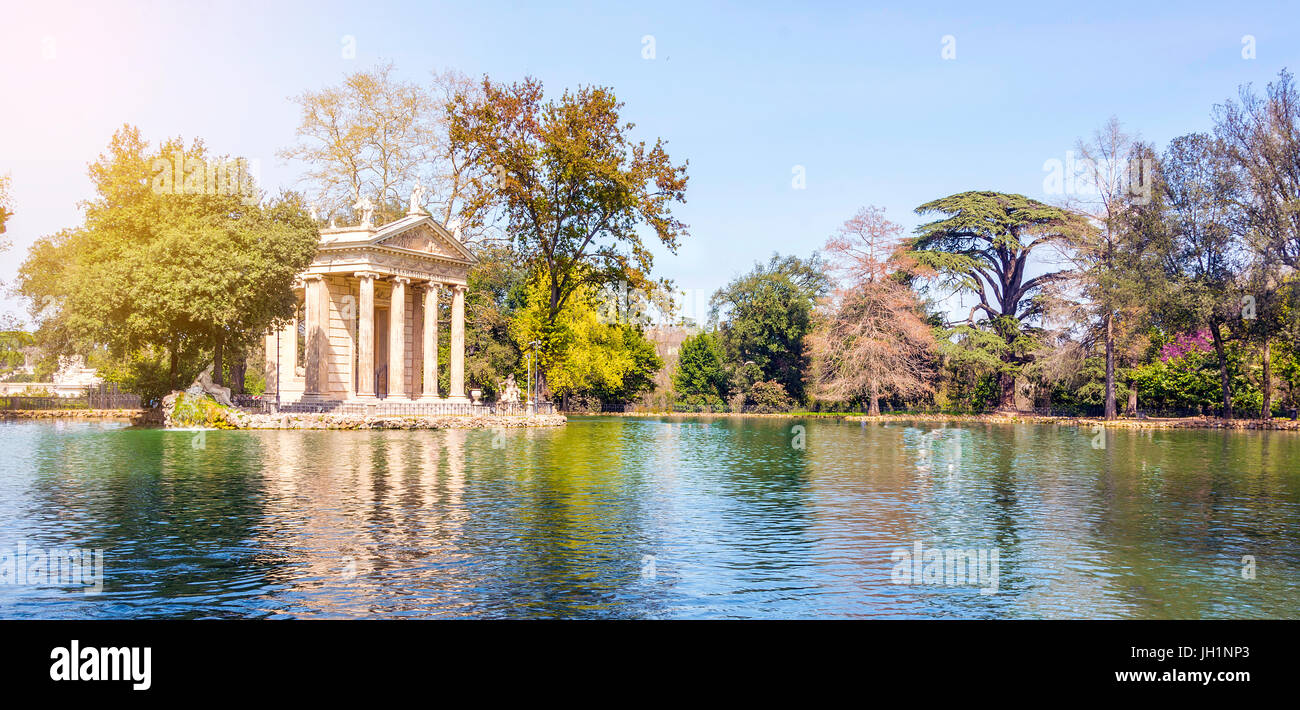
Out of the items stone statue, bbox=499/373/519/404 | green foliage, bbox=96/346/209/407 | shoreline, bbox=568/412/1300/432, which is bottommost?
shoreline, bbox=568/412/1300/432

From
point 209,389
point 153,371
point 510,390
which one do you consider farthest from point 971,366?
point 153,371

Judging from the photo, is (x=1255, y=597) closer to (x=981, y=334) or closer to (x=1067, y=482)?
(x=1067, y=482)

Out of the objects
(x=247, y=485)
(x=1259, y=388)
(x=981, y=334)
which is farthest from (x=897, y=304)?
(x=247, y=485)

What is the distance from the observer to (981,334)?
69250mm

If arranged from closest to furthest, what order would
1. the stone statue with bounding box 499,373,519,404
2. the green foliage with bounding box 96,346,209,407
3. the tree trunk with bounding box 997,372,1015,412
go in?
the green foliage with bounding box 96,346,209,407
the stone statue with bounding box 499,373,519,404
the tree trunk with bounding box 997,372,1015,412

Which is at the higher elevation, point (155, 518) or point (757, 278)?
point (757, 278)

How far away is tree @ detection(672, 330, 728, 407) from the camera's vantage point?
8219 centimetres

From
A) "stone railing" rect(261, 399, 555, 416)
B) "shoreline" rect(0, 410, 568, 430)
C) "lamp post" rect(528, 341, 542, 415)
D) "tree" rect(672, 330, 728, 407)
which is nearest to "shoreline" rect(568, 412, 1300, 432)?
"tree" rect(672, 330, 728, 407)

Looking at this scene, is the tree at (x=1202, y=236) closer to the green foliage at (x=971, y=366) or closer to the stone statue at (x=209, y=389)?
the green foliage at (x=971, y=366)

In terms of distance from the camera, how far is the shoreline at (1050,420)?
53750 mm

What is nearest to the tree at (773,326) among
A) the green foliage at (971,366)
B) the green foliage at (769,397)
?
the green foliage at (769,397)

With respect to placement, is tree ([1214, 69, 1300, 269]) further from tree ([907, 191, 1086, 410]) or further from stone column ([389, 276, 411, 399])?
stone column ([389, 276, 411, 399])

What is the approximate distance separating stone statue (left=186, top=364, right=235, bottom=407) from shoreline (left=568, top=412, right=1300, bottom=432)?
32.6 meters
